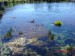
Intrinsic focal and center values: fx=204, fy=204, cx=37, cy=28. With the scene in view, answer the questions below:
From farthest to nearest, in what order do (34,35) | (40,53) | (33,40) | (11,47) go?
(34,35) < (33,40) < (11,47) < (40,53)

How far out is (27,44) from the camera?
87.0 ft

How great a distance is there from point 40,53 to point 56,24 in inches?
648

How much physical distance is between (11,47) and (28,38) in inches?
169

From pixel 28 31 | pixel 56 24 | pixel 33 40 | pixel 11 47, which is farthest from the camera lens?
pixel 56 24

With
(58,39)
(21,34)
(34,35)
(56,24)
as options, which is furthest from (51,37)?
(56,24)

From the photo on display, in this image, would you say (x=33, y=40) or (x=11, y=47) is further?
(x=33, y=40)

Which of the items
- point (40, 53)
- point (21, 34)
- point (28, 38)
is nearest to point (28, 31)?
point (21, 34)

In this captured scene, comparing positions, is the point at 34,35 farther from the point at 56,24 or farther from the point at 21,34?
the point at 56,24

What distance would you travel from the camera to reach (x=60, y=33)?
31766 mm

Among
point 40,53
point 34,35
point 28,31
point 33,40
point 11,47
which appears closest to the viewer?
point 40,53

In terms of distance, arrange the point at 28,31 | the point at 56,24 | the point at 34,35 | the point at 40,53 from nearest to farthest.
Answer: the point at 40,53 → the point at 34,35 → the point at 28,31 → the point at 56,24

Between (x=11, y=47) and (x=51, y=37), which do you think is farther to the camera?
(x=51, y=37)

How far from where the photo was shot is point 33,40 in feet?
91.7

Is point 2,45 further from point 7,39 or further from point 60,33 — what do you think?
point 60,33
